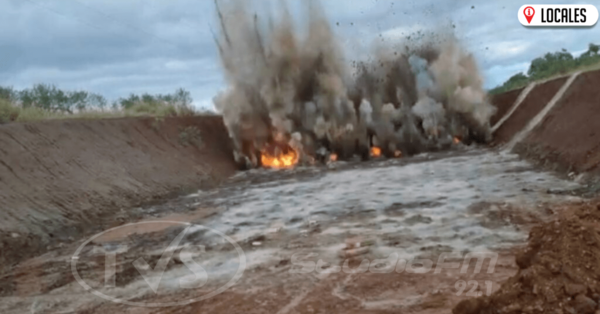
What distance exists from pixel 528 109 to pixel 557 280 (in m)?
24.0

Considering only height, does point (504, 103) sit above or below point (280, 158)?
above

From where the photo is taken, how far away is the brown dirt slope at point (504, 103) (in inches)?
1162

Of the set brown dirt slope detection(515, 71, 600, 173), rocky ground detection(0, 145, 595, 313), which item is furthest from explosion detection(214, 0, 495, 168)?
rocky ground detection(0, 145, 595, 313)

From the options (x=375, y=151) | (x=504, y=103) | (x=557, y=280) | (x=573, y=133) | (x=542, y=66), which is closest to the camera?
(x=557, y=280)

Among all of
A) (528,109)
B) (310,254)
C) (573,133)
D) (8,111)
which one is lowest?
(310,254)

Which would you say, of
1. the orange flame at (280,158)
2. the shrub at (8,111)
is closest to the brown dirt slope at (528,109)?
the orange flame at (280,158)

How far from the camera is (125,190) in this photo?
618 inches

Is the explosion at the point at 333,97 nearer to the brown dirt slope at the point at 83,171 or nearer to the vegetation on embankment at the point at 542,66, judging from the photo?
the brown dirt slope at the point at 83,171

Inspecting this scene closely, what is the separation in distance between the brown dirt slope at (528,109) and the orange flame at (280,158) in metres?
10.3

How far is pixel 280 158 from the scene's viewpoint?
26922 millimetres

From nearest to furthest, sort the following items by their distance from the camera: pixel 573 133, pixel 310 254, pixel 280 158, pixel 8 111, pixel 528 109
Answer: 1. pixel 310 254
2. pixel 573 133
3. pixel 8 111
4. pixel 528 109
5. pixel 280 158

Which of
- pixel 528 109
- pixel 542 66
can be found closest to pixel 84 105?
pixel 528 109

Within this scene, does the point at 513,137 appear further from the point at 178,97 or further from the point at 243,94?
the point at 178,97

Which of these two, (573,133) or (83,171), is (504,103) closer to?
(573,133)
